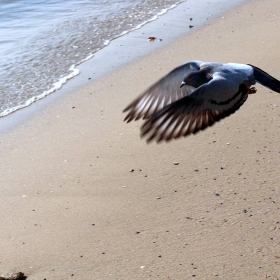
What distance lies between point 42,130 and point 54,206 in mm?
1600

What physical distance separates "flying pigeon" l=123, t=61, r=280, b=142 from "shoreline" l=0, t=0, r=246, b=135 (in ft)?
7.01

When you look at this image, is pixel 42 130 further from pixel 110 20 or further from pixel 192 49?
pixel 110 20

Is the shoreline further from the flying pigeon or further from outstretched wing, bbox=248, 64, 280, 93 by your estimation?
outstretched wing, bbox=248, 64, 280, 93

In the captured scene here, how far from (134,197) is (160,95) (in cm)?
81

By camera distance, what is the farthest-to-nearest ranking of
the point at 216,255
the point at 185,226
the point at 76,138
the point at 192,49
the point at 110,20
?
the point at 110,20 → the point at 192,49 → the point at 76,138 → the point at 185,226 → the point at 216,255

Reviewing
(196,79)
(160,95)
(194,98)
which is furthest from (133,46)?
(194,98)

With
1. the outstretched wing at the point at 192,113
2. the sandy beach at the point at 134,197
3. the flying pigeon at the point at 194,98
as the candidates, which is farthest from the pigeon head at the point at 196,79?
the sandy beach at the point at 134,197

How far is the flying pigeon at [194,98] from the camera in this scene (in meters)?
4.05

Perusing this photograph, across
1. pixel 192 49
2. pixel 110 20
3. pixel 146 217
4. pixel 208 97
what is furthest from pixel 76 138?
pixel 110 20

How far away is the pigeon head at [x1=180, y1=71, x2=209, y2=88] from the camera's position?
473 centimetres

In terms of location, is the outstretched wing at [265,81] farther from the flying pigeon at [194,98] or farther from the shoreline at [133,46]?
the shoreline at [133,46]

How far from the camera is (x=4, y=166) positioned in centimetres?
571

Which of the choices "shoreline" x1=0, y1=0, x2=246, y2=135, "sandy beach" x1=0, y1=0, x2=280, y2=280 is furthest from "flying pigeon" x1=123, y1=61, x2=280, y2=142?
"shoreline" x1=0, y1=0, x2=246, y2=135

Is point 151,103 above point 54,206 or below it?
above
